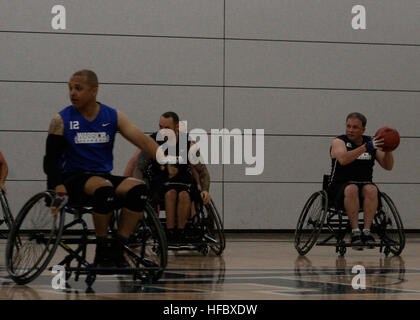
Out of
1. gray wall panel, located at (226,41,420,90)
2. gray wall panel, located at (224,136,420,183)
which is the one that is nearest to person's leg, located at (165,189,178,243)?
gray wall panel, located at (224,136,420,183)

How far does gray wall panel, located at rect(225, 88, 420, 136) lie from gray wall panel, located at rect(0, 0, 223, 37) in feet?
2.57

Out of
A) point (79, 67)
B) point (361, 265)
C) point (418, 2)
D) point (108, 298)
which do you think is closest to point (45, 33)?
point (79, 67)

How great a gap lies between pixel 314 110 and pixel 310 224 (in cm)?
301

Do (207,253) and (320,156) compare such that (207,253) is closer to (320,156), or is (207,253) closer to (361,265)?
(361,265)

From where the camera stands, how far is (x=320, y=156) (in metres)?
9.50

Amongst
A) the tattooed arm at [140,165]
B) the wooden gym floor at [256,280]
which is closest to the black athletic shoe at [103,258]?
the wooden gym floor at [256,280]

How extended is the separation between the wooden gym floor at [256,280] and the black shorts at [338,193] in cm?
38

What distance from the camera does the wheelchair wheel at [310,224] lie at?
6376 mm

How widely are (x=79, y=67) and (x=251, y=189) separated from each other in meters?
2.12

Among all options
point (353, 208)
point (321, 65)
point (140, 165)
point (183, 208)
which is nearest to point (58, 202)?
point (140, 165)

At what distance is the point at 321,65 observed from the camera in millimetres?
9445

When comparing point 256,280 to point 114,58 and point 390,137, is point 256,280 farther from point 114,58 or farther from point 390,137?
point 114,58

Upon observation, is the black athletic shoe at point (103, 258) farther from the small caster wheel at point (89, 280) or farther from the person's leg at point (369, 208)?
the person's leg at point (369, 208)
